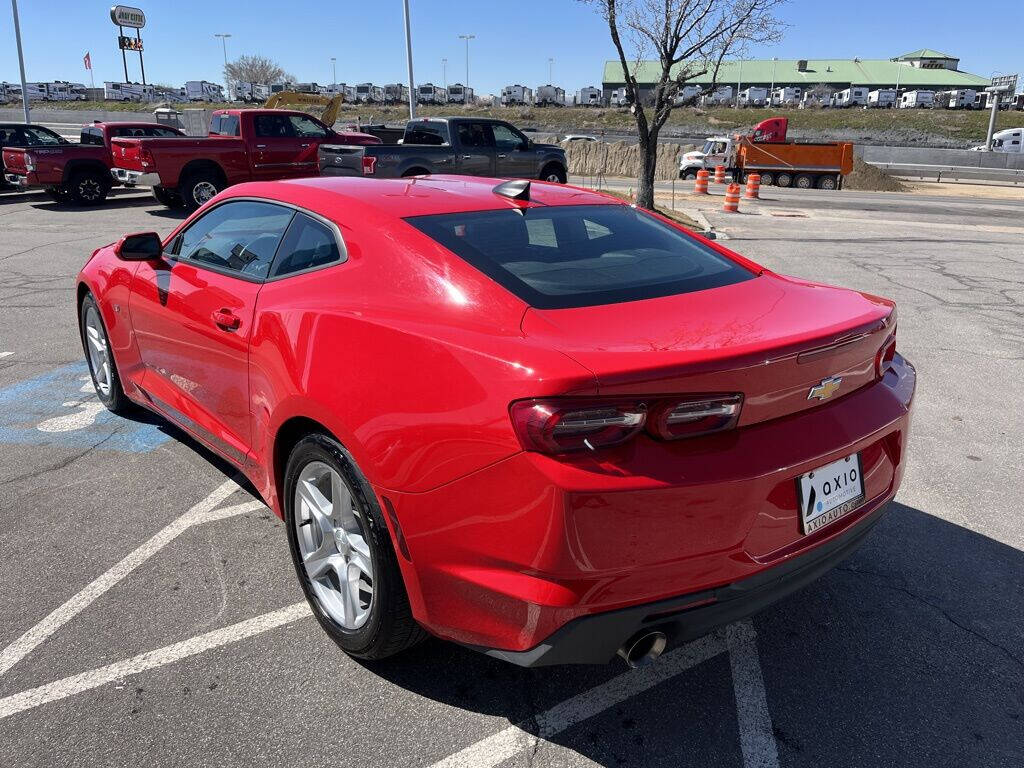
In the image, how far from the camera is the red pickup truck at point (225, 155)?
1483 centimetres

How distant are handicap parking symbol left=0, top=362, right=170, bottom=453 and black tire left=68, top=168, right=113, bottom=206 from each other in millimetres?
13312

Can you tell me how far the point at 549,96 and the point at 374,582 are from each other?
101m

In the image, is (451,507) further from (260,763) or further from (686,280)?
(686,280)

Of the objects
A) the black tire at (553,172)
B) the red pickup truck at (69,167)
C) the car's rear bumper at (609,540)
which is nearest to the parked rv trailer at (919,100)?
the black tire at (553,172)

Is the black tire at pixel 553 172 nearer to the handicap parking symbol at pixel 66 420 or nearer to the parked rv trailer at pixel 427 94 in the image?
Answer: the handicap parking symbol at pixel 66 420

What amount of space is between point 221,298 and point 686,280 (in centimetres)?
194

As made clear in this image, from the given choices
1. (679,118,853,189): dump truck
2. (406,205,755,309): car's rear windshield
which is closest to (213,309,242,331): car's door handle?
(406,205,755,309): car's rear windshield

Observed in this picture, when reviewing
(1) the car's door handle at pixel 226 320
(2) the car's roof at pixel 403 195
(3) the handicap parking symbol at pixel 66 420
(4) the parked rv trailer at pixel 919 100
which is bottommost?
(3) the handicap parking symbol at pixel 66 420

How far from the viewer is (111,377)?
4.87 meters

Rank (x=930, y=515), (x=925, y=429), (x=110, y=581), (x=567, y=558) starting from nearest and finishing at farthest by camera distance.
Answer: (x=567, y=558) < (x=110, y=581) < (x=930, y=515) < (x=925, y=429)

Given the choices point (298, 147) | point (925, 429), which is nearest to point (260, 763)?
point (925, 429)

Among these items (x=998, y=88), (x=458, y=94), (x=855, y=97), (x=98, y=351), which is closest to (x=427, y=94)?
(x=458, y=94)

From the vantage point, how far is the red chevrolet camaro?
2.02 meters

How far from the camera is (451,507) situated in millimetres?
2180
